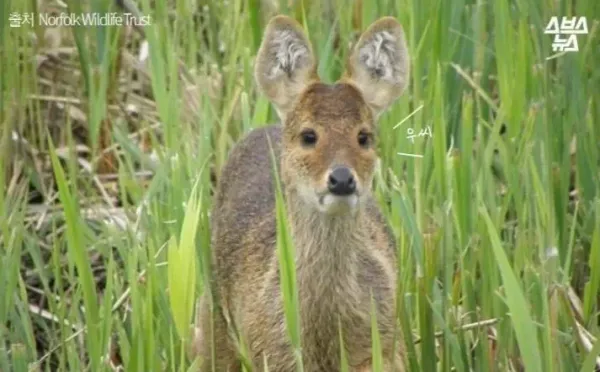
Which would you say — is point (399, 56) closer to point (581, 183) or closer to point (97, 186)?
point (581, 183)

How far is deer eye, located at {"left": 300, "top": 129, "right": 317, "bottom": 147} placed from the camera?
4355 millimetres

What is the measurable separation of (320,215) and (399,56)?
1.91ft

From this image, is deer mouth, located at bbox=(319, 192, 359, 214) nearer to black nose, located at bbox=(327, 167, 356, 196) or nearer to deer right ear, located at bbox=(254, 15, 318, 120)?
black nose, located at bbox=(327, 167, 356, 196)

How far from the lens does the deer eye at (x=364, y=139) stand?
437cm

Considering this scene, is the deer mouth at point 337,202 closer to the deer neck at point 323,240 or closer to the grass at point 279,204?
the deer neck at point 323,240

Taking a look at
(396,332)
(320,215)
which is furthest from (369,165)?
(396,332)

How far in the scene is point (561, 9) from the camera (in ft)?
18.0

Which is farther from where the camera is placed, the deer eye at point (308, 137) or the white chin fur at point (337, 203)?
the deer eye at point (308, 137)

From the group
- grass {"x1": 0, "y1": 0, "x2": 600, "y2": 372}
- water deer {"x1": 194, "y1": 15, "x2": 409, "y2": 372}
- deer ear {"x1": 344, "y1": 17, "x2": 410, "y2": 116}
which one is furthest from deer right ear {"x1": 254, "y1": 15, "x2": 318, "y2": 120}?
grass {"x1": 0, "y1": 0, "x2": 600, "y2": 372}

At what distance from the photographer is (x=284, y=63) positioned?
4.60 metres

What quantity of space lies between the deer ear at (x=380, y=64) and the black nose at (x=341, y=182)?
500 mm

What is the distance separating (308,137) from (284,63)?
32cm

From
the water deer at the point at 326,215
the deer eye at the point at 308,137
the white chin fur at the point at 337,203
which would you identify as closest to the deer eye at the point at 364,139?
the water deer at the point at 326,215

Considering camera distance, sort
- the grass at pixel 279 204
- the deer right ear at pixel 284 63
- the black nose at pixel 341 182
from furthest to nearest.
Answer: the deer right ear at pixel 284 63, the grass at pixel 279 204, the black nose at pixel 341 182
